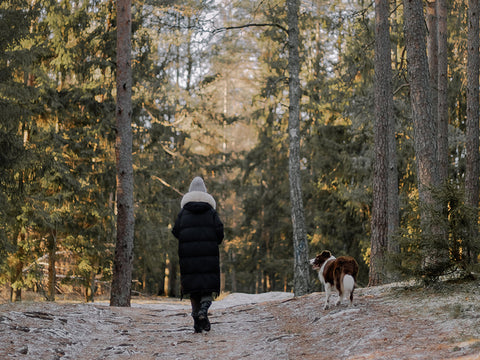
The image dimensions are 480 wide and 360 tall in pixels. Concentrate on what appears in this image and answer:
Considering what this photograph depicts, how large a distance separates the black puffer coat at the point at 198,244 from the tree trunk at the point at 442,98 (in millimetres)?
8770

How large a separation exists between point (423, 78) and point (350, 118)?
30.2ft

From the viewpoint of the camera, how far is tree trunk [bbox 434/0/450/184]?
14.1 meters

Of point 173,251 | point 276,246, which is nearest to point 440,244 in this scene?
point 173,251

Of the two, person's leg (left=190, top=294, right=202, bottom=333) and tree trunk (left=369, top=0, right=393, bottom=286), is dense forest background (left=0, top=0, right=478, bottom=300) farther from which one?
person's leg (left=190, top=294, right=202, bottom=333)

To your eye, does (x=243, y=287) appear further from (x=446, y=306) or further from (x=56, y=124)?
(x=446, y=306)

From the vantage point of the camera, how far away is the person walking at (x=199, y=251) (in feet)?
24.2

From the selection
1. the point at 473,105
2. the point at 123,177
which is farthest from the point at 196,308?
the point at 473,105

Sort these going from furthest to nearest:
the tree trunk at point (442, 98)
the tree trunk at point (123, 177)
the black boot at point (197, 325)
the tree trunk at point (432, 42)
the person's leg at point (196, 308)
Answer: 1. the tree trunk at point (432, 42)
2. the tree trunk at point (442, 98)
3. the tree trunk at point (123, 177)
4. the black boot at point (197, 325)
5. the person's leg at point (196, 308)

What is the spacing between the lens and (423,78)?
30.3 feet

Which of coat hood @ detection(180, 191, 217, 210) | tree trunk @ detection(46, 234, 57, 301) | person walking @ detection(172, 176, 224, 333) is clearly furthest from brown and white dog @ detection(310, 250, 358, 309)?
tree trunk @ detection(46, 234, 57, 301)

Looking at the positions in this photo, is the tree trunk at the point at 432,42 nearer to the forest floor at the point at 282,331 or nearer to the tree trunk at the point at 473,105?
the tree trunk at the point at 473,105

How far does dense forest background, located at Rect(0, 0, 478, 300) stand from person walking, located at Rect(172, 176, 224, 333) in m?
3.06

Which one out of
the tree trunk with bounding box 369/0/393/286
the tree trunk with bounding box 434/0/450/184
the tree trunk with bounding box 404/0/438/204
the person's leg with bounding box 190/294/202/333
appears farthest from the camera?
the tree trunk with bounding box 434/0/450/184

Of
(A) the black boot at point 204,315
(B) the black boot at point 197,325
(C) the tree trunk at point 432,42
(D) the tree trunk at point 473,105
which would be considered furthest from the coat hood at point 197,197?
(C) the tree trunk at point 432,42
